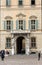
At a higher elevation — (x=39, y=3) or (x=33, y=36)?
(x=39, y=3)

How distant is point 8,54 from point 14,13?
689cm

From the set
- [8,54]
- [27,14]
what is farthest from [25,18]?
[8,54]

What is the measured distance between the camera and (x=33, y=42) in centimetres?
6638

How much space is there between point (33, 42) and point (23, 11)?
5.35 metres

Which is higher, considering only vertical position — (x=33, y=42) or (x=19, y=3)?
(x=19, y=3)

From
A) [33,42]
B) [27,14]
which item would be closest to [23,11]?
[27,14]

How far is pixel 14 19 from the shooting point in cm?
6650

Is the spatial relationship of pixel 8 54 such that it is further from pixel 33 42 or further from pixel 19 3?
pixel 19 3

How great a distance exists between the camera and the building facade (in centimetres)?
6594

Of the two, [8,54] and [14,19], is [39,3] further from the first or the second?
[8,54]

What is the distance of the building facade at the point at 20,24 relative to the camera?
65938 mm

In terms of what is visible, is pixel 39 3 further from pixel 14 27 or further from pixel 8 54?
pixel 8 54

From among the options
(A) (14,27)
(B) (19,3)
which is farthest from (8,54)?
(B) (19,3)

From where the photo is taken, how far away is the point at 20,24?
218ft
